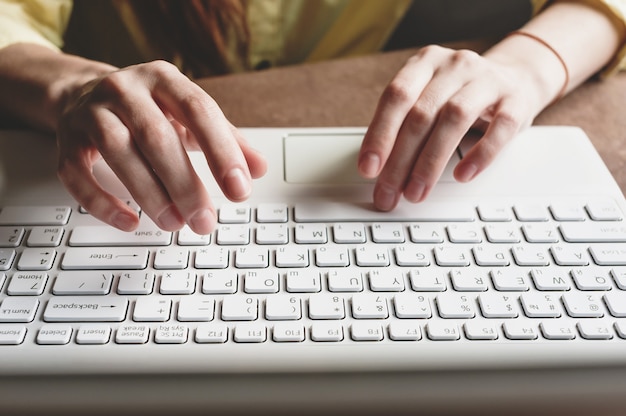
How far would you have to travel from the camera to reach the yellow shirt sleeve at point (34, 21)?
0.55 meters

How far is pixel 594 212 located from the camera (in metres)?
0.39

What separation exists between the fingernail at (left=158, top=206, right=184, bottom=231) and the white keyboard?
10 millimetres

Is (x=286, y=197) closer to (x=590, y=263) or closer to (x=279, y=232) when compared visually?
(x=279, y=232)

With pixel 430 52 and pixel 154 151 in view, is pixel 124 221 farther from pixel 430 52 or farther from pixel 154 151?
pixel 430 52

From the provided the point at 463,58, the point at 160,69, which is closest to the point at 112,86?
the point at 160,69

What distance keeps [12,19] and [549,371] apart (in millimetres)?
550

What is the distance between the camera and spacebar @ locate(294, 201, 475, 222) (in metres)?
0.38

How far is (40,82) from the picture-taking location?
1.53ft

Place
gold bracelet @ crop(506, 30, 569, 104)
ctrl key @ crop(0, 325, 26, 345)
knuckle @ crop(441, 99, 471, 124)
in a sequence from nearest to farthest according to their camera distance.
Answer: ctrl key @ crop(0, 325, 26, 345)
knuckle @ crop(441, 99, 471, 124)
gold bracelet @ crop(506, 30, 569, 104)

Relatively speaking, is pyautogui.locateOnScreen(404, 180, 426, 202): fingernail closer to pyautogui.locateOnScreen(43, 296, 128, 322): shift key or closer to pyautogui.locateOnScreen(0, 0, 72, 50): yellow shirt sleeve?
pyautogui.locateOnScreen(43, 296, 128, 322): shift key

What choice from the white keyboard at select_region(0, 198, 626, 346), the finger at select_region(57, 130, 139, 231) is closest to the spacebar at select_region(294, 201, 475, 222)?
the white keyboard at select_region(0, 198, 626, 346)

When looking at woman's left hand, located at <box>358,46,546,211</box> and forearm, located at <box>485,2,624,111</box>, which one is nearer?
woman's left hand, located at <box>358,46,546,211</box>

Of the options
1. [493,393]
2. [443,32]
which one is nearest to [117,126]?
[493,393]

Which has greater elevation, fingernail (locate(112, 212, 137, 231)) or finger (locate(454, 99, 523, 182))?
finger (locate(454, 99, 523, 182))
